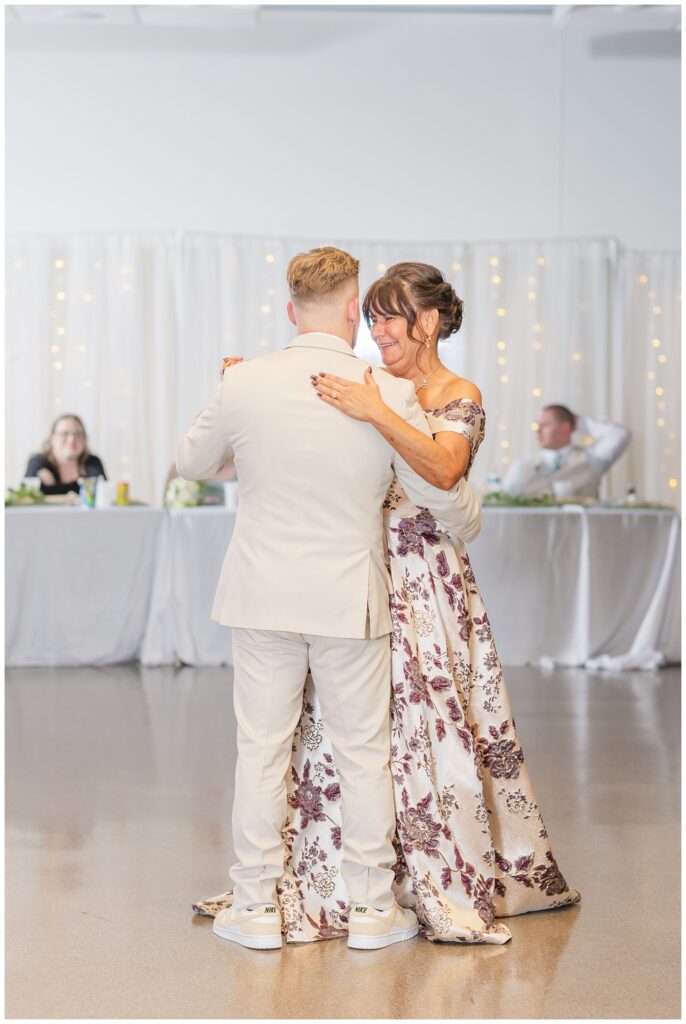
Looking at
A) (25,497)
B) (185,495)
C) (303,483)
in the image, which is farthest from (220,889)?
(25,497)

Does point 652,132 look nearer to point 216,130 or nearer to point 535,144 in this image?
point 535,144

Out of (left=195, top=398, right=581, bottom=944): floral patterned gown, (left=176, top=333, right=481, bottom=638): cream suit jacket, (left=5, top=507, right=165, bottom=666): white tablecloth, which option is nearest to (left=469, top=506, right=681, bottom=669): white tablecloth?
(left=5, top=507, right=165, bottom=666): white tablecloth

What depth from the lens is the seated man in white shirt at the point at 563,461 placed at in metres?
7.47

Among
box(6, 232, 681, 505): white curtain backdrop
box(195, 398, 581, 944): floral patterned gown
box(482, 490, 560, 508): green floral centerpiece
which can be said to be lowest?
box(195, 398, 581, 944): floral patterned gown

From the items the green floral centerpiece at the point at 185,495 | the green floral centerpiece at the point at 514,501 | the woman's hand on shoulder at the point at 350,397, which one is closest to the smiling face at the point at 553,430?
the green floral centerpiece at the point at 514,501

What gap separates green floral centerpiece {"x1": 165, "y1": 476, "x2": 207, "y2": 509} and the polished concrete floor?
1519mm

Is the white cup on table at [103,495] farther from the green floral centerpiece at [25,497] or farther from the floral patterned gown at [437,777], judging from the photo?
the floral patterned gown at [437,777]

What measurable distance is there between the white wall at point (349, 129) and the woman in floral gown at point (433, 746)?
6.70 meters

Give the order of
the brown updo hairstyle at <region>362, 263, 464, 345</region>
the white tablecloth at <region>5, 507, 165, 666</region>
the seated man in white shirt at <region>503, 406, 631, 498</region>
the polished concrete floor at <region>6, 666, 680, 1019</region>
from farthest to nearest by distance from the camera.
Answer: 1. the seated man in white shirt at <region>503, 406, 631, 498</region>
2. the white tablecloth at <region>5, 507, 165, 666</region>
3. the brown updo hairstyle at <region>362, 263, 464, 345</region>
4. the polished concrete floor at <region>6, 666, 680, 1019</region>

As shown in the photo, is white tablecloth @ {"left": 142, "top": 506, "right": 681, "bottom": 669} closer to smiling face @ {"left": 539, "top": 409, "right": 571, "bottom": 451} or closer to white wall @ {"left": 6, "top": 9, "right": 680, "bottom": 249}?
smiling face @ {"left": 539, "top": 409, "right": 571, "bottom": 451}

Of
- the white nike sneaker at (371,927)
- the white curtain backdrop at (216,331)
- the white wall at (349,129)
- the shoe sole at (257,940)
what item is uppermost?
the white wall at (349,129)

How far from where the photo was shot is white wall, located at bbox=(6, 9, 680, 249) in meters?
8.88

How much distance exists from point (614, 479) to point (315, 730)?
6.83 m

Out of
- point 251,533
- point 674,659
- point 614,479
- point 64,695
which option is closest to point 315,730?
point 251,533
